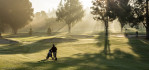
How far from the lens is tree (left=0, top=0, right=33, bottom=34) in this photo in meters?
83.4

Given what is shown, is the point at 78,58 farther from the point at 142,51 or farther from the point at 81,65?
the point at 142,51

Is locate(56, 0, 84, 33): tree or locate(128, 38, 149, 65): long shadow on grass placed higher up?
locate(56, 0, 84, 33): tree

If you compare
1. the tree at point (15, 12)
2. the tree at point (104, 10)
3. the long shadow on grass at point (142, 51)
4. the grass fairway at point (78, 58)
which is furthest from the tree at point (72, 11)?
the long shadow on grass at point (142, 51)

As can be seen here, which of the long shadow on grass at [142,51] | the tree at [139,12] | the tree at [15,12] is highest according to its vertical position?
the tree at [15,12]

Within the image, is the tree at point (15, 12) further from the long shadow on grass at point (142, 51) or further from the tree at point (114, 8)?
the long shadow on grass at point (142, 51)

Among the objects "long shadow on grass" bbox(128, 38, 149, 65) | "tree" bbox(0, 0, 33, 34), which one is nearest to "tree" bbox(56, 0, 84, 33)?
"tree" bbox(0, 0, 33, 34)

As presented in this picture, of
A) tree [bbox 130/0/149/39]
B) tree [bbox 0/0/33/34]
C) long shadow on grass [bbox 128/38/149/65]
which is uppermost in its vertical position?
tree [bbox 0/0/33/34]

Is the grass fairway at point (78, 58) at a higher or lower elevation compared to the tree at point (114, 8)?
lower

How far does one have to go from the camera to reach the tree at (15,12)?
83.4 meters

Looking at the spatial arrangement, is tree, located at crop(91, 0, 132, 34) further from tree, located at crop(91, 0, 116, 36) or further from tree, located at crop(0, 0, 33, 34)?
tree, located at crop(0, 0, 33, 34)

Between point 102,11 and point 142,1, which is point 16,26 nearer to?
point 102,11

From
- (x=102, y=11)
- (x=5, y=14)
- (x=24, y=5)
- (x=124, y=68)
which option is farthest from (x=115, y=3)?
(x=5, y=14)

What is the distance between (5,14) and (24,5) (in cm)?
1045

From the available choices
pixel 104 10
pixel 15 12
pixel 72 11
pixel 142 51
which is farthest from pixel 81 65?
pixel 72 11
